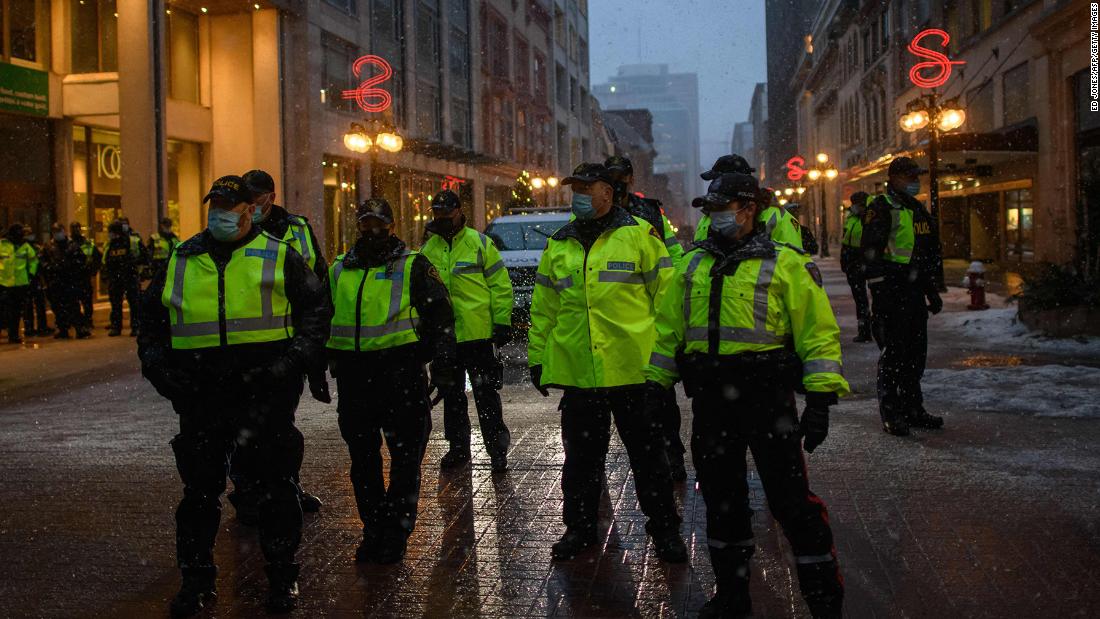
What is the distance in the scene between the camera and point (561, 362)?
5195 millimetres

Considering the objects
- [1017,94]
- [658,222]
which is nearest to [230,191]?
[658,222]

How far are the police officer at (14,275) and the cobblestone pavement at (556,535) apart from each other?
8.90m

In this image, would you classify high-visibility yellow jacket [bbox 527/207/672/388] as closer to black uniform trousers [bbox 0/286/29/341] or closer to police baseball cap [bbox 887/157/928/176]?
police baseball cap [bbox 887/157/928/176]

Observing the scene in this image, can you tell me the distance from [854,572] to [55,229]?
1675 centimetres

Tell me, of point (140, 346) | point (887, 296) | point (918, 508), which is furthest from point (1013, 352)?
point (140, 346)

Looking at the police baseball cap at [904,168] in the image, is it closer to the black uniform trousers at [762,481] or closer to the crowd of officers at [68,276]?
the black uniform trousers at [762,481]

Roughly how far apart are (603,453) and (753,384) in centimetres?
137

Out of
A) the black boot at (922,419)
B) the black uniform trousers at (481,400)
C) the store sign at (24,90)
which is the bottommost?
the black boot at (922,419)

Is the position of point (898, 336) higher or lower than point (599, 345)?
lower

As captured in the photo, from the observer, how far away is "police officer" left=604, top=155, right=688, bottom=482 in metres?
5.91

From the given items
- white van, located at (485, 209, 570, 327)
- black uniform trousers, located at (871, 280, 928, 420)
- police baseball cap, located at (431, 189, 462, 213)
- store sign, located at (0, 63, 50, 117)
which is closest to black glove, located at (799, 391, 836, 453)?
police baseball cap, located at (431, 189, 462, 213)

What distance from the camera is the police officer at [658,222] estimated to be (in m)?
5.91

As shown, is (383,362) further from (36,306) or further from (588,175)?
(36,306)

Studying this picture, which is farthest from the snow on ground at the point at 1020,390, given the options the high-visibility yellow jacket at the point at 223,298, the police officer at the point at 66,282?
the police officer at the point at 66,282
